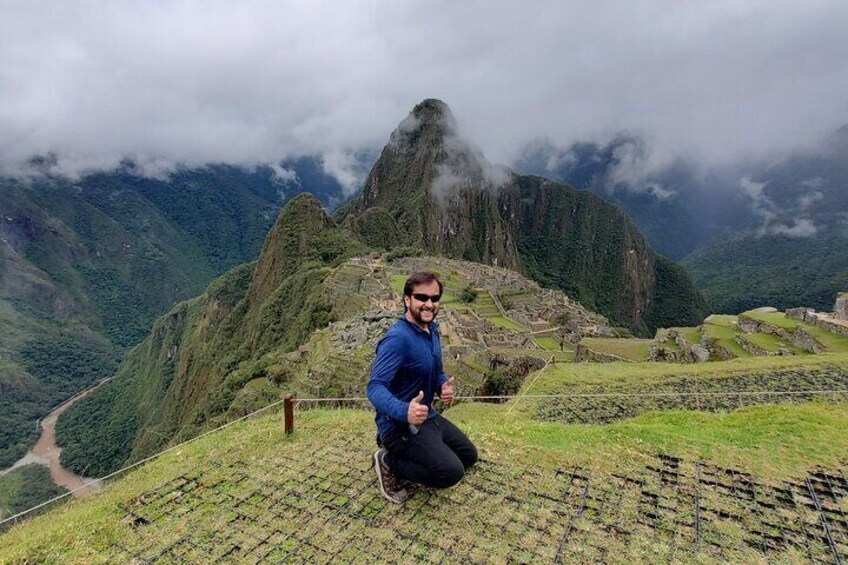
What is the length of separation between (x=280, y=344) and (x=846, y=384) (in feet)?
134

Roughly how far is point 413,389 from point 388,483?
41.9 inches

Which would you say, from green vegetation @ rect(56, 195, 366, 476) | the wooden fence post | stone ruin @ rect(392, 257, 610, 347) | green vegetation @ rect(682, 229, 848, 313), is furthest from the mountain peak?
the wooden fence post

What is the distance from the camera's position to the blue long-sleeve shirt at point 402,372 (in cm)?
433

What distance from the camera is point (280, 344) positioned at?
145ft

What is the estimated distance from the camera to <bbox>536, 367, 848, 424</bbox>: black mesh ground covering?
9.27 m

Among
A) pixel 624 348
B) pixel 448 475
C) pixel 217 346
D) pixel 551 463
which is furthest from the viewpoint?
pixel 217 346

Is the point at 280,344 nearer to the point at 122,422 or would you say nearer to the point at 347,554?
the point at 347,554

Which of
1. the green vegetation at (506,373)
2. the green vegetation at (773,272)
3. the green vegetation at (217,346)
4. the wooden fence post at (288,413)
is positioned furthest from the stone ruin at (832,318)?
the green vegetation at (773,272)

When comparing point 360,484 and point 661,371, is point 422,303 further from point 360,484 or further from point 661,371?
point 661,371

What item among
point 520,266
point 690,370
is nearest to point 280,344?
point 690,370

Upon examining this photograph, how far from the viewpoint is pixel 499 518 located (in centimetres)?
456

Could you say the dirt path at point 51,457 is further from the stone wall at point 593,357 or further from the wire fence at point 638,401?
the wire fence at point 638,401

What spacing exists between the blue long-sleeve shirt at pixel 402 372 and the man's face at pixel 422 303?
132mm

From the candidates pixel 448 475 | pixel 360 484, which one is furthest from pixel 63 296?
pixel 448 475
